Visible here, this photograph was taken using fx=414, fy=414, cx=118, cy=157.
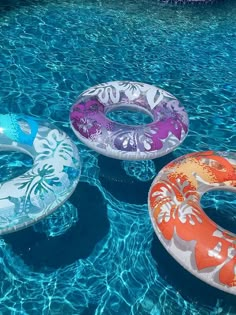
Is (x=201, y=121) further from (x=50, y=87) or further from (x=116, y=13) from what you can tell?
(x=116, y=13)

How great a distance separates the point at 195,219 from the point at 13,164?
2.49m

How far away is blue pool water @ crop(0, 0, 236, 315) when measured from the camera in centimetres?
387

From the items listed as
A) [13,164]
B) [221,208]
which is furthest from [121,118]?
[221,208]

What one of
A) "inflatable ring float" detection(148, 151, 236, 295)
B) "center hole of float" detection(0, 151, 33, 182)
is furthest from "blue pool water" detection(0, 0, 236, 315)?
"inflatable ring float" detection(148, 151, 236, 295)

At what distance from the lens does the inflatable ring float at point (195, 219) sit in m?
3.40

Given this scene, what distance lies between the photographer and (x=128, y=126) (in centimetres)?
450

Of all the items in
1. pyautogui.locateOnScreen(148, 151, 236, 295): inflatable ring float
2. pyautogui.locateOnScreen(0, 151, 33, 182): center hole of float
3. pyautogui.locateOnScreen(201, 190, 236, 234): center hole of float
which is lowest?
pyautogui.locateOnScreen(201, 190, 236, 234): center hole of float

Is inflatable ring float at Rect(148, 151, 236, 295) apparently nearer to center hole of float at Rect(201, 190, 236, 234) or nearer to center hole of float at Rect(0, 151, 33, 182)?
center hole of float at Rect(201, 190, 236, 234)

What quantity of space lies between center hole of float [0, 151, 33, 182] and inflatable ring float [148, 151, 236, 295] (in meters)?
1.82

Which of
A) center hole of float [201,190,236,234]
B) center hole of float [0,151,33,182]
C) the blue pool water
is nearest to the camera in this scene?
the blue pool water

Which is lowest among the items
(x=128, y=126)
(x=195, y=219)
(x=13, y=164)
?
(x=13, y=164)

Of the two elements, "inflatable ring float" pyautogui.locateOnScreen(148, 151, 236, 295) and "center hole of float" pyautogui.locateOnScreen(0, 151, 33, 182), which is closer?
"inflatable ring float" pyautogui.locateOnScreen(148, 151, 236, 295)

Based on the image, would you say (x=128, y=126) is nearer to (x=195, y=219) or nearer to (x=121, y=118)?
(x=195, y=219)

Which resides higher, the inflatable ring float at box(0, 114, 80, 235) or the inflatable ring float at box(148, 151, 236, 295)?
the inflatable ring float at box(0, 114, 80, 235)
